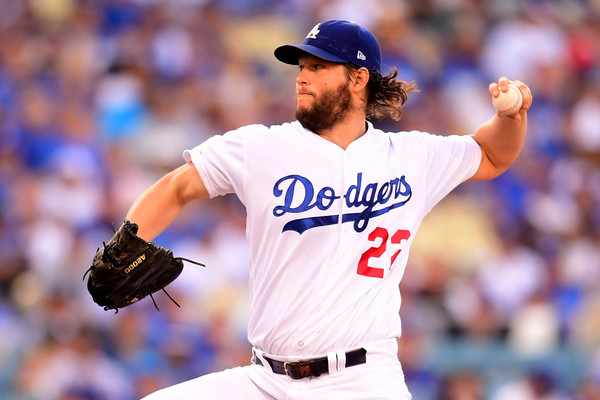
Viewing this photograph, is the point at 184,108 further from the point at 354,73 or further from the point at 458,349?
the point at 354,73

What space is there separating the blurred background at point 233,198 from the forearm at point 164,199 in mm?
3612

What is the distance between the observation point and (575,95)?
10594mm

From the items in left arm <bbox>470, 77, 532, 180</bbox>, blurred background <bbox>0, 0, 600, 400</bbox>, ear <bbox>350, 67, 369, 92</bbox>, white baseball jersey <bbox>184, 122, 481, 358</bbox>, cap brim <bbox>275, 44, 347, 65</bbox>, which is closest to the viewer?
white baseball jersey <bbox>184, 122, 481, 358</bbox>

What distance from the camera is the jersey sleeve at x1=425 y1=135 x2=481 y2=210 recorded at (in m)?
4.12

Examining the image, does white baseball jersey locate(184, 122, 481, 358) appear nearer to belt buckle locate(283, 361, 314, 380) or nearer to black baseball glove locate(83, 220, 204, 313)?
belt buckle locate(283, 361, 314, 380)

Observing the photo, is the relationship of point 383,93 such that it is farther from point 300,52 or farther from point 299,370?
point 299,370

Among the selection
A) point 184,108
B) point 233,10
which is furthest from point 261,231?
point 233,10

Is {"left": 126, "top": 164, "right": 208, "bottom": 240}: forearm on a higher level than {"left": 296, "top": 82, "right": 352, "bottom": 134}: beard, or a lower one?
lower

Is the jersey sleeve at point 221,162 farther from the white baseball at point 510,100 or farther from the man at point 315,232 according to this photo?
the white baseball at point 510,100

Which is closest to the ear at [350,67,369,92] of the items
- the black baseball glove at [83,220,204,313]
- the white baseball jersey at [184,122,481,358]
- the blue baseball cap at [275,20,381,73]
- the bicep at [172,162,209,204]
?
the blue baseball cap at [275,20,381,73]

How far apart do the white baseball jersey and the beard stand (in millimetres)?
60

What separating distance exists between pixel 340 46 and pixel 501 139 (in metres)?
0.80

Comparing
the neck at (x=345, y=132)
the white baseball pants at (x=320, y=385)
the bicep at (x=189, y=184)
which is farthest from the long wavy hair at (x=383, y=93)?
the white baseball pants at (x=320, y=385)

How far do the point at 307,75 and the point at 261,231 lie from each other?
2.14ft
